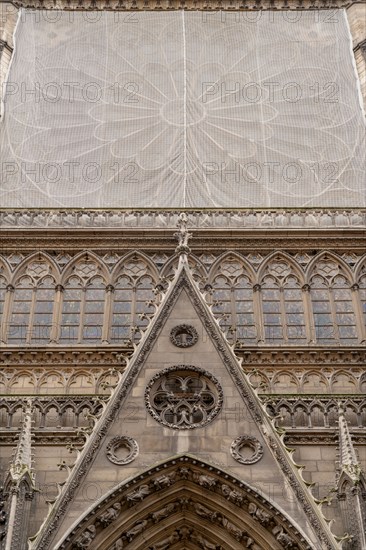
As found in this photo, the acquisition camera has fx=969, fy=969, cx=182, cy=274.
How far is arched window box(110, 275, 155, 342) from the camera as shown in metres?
21.1

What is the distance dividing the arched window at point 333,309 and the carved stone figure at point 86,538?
720cm

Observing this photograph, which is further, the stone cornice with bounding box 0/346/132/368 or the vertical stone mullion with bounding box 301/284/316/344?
the vertical stone mullion with bounding box 301/284/316/344

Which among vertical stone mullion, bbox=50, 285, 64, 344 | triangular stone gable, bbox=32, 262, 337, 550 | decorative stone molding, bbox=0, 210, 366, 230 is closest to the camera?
triangular stone gable, bbox=32, 262, 337, 550

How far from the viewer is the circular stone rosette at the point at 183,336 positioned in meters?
18.4

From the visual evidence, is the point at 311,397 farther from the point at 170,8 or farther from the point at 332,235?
the point at 170,8

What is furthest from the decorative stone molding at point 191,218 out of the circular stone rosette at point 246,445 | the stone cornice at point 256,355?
the circular stone rosette at point 246,445

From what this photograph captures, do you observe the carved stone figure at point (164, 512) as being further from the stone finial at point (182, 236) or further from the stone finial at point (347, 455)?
the stone finial at point (182, 236)

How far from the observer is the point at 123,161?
2598cm

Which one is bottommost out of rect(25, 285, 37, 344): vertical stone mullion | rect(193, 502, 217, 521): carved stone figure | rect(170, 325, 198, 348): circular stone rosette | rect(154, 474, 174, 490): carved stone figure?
rect(193, 502, 217, 521): carved stone figure

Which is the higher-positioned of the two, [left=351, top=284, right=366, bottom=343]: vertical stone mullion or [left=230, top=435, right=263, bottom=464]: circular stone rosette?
[left=351, top=284, right=366, bottom=343]: vertical stone mullion

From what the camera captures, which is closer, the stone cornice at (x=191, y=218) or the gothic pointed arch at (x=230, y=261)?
the gothic pointed arch at (x=230, y=261)

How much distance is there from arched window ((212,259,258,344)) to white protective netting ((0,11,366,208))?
9.74ft

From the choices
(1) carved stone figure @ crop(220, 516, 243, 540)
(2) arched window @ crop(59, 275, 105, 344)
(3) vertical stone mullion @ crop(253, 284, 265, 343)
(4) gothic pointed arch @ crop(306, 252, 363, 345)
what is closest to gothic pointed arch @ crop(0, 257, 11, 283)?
(2) arched window @ crop(59, 275, 105, 344)

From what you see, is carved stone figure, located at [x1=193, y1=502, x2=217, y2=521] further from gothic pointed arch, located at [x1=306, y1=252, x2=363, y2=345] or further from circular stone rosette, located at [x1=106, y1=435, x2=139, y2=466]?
gothic pointed arch, located at [x1=306, y1=252, x2=363, y2=345]
